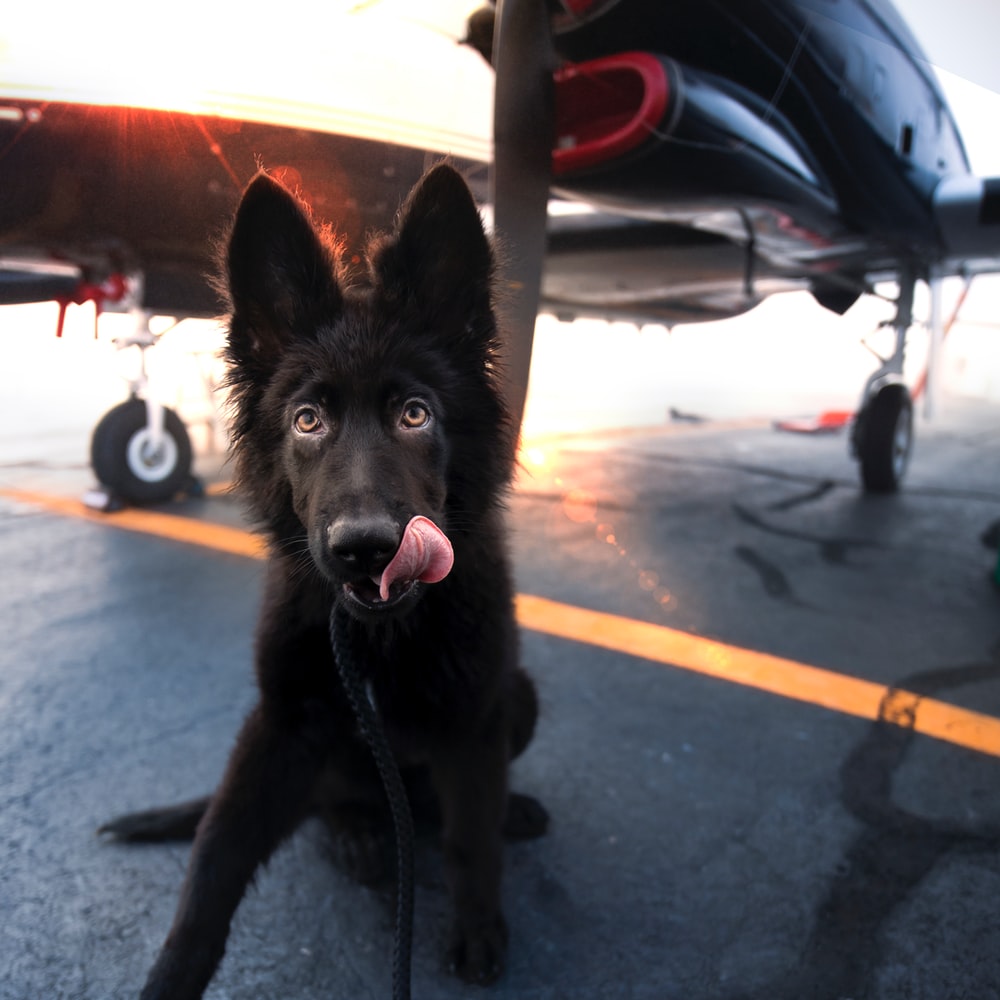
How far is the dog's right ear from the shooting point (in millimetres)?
1150

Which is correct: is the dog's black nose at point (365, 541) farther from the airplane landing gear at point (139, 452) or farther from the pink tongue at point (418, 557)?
the airplane landing gear at point (139, 452)

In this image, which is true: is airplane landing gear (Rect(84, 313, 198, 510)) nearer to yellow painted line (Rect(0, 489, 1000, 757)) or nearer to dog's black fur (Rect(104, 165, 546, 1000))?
yellow painted line (Rect(0, 489, 1000, 757))

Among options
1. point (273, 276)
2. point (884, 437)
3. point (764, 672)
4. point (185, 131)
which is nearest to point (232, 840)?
point (273, 276)

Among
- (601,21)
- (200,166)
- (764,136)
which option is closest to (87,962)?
(200,166)

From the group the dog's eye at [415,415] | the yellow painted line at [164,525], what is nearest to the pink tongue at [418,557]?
the dog's eye at [415,415]

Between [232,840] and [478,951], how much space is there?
518 mm

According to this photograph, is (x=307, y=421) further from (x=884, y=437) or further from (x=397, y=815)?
(x=884, y=437)

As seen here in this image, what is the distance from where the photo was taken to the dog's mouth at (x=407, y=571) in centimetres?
96

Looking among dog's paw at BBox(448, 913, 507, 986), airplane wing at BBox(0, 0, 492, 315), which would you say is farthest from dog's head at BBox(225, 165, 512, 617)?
dog's paw at BBox(448, 913, 507, 986)

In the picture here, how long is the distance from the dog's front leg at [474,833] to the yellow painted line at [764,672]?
30.3 inches

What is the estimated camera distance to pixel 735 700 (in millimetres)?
2418

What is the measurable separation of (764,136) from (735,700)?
2.68m

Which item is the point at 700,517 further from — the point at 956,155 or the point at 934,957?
the point at 934,957

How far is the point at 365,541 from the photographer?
95 centimetres
